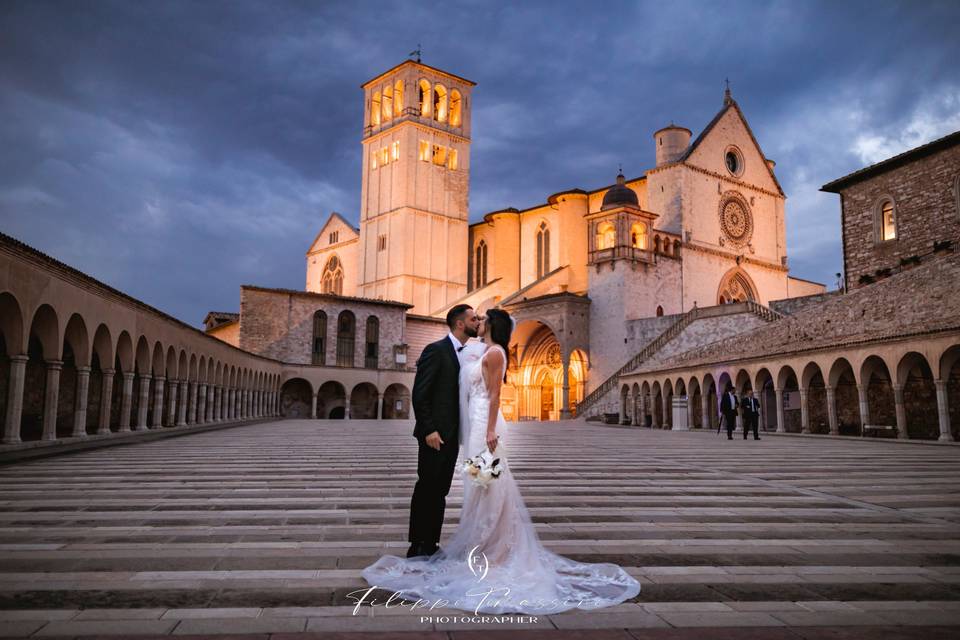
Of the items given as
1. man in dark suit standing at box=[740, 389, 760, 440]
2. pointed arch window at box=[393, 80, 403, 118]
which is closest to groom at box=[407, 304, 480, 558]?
man in dark suit standing at box=[740, 389, 760, 440]

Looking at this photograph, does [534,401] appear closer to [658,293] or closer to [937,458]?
[658,293]

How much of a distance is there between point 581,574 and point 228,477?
675cm

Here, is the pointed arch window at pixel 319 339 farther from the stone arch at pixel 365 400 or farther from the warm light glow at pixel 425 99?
the warm light glow at pixel 425 99

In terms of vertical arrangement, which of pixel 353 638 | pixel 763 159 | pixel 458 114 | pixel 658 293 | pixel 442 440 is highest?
pixel 458 114

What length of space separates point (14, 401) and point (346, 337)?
113 ft

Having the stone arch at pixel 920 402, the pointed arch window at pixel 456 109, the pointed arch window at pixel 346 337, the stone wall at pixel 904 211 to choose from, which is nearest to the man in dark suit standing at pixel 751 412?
the stone arch at pixel 920 402

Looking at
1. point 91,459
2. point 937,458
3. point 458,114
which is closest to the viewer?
point 91,459

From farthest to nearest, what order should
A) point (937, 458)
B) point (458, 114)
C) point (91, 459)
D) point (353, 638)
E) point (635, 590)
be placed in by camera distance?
1. point (458, 114)
2. point (937, 458)
3. point (91, 459)
4. point (635, 590)
5. point (353, 638)

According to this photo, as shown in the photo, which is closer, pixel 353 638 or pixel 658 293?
pixel 353 638

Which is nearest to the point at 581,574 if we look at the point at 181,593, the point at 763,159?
the point at 181,593

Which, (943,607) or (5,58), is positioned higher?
(5,58)

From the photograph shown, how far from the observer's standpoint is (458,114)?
66375 mm

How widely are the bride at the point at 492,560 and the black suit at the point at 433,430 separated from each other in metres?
0.09

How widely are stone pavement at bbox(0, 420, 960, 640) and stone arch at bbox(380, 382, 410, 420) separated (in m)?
38.5
